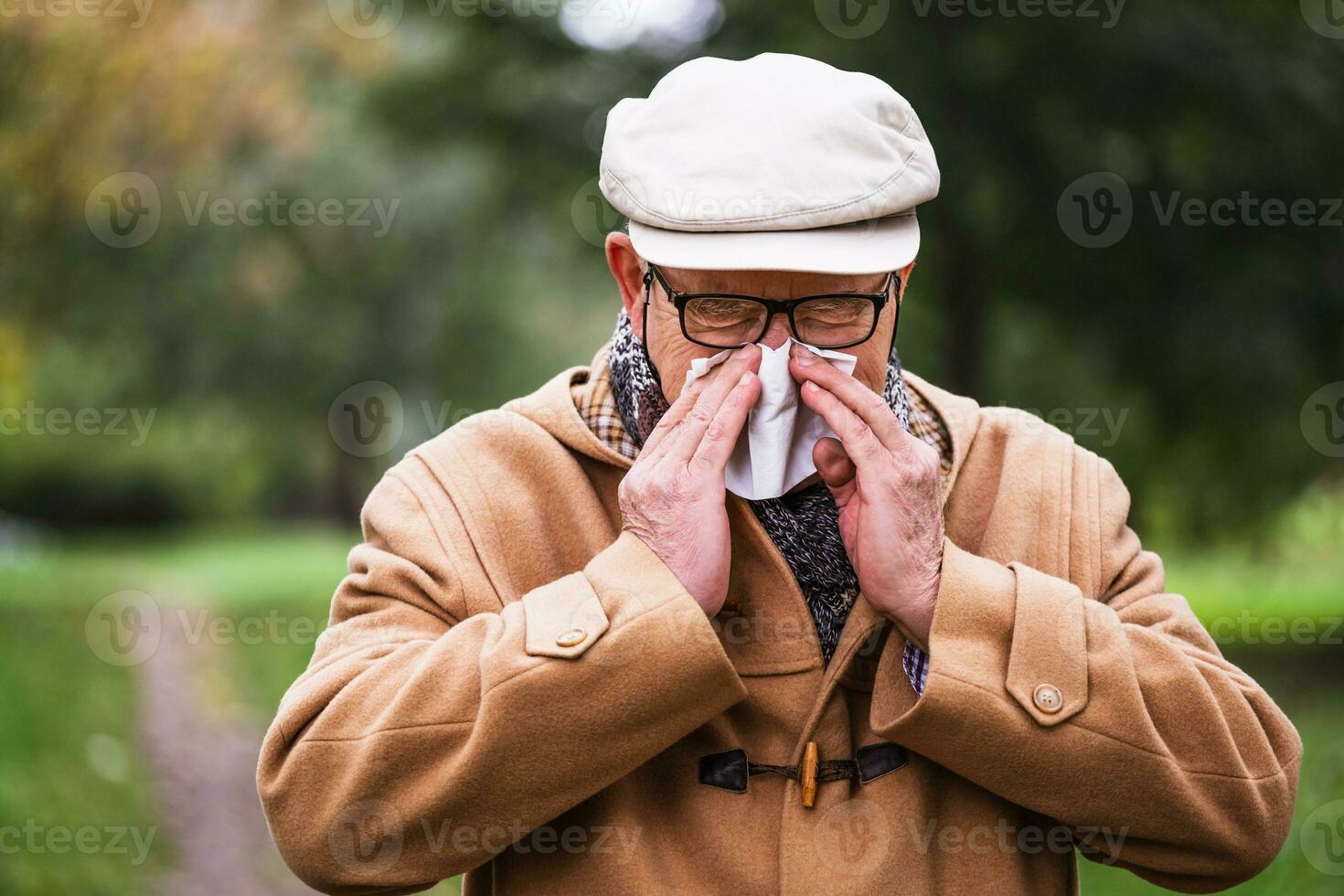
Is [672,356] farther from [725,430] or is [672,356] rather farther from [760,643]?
[760,643]

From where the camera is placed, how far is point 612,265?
2.59m

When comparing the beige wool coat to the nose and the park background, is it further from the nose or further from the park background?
the park background

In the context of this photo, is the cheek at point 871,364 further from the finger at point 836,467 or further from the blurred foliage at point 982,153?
the blurred foliage at point 982,153

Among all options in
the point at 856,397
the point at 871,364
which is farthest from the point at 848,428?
the point at 871,364

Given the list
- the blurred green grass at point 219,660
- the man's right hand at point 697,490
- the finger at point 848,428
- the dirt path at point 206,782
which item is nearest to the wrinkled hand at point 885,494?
the finger at point 848,428

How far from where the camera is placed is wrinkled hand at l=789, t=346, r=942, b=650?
2260mm

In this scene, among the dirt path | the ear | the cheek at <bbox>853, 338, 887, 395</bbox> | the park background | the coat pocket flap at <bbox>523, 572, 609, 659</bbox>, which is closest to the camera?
the coat pocket flap at <bbox>523, 572, 609, 659</bbox>

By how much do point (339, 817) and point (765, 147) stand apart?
4.04ft

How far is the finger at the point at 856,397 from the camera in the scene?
89.3 inches

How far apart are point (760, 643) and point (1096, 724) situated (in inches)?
21.9

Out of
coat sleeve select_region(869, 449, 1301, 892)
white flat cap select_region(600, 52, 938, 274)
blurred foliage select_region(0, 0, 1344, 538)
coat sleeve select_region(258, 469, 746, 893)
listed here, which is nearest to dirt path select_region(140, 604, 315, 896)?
blurred foliage select_region(0, 0, 1344, 538)

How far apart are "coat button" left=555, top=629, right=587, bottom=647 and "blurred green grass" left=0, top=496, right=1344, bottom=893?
4.47 meters

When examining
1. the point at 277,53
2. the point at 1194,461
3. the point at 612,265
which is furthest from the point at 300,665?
the point at 612,265

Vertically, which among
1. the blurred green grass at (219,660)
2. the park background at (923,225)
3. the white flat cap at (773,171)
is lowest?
the blurred green grass at (219,660)
